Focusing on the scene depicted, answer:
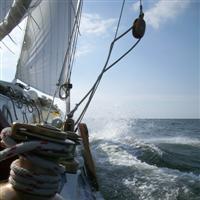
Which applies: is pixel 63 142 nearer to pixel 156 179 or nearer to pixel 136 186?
pixel 136 186

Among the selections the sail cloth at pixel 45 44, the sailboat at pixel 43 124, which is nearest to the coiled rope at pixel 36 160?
the sailboat at pixel 43 124

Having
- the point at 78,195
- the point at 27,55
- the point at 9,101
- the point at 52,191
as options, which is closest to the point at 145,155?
the point at 27,55

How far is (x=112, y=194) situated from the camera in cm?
536

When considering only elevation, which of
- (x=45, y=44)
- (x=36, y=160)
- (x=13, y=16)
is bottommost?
(x=36, y=160)

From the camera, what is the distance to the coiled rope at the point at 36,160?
1.04m

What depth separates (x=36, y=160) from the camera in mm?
1058

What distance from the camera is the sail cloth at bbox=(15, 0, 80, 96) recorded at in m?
8.41

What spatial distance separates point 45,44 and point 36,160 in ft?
26.7

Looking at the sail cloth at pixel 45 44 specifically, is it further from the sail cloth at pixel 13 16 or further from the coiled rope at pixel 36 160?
the coiled rope at pixel 36 160

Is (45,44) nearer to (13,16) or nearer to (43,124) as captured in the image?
(13,16)

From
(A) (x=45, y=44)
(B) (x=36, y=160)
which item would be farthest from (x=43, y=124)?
(A) (x=45, y=44)

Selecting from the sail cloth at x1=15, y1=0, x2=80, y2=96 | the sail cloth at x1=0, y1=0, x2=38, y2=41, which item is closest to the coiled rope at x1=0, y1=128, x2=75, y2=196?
the sail cloth at x1=0, y1=0, x2=38, y2=41

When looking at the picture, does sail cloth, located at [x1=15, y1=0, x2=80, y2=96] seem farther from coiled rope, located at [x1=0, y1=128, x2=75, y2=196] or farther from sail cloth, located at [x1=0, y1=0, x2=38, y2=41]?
coiled rope, located at [x1=0, y1=128, x2=75, y2=196]

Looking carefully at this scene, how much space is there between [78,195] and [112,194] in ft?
7.62
